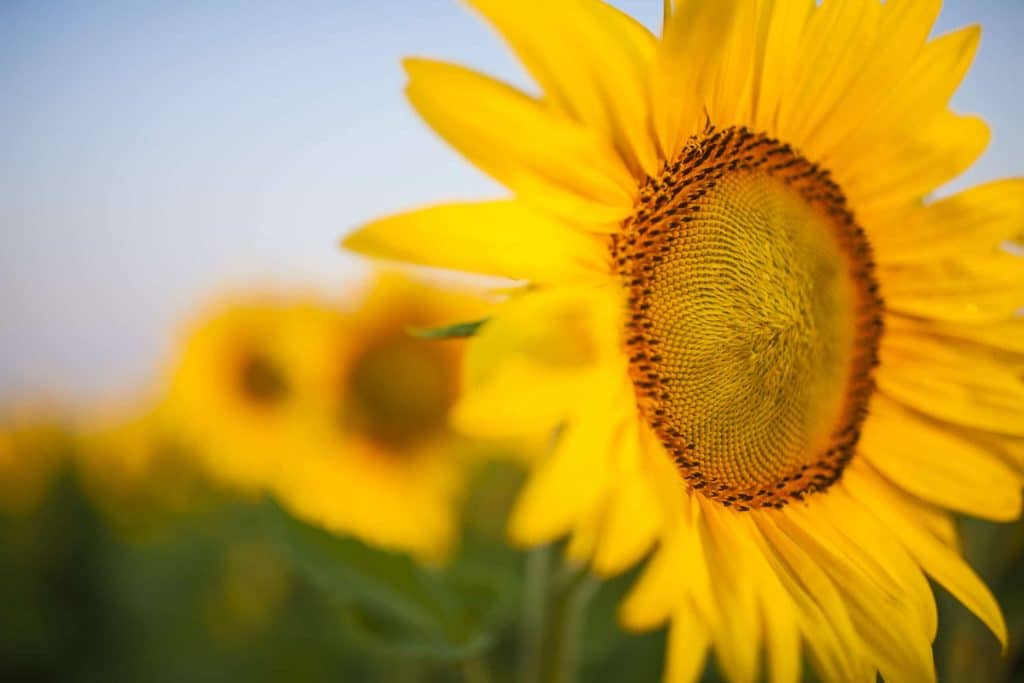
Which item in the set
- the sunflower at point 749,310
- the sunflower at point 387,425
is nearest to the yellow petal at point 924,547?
the sunflower at point 749,310

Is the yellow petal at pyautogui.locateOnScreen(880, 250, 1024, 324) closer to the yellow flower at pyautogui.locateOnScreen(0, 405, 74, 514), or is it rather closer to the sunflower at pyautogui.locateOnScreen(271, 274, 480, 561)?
the sunflower at pyautogui.locateOnScreen(271, 274, 480, 561)

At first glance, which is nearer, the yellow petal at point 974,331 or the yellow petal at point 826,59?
the yellow petal at point 826,59

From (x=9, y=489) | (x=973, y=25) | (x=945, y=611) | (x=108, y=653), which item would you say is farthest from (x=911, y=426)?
(x=9, y=489)

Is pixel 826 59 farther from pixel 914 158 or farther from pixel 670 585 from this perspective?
pixel 670 585

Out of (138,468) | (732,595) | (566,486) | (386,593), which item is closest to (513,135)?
(566,486)

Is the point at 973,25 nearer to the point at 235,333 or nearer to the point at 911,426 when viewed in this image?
the point at 911,426

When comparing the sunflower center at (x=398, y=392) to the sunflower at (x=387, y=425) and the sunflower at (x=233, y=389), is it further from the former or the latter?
the sunflower at (x=233, y=389)

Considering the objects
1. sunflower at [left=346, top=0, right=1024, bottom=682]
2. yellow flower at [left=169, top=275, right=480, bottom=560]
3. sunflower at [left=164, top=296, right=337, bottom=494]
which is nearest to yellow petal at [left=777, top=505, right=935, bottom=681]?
sunflower at [left=346, top=0, right=1024, bottom=682]
